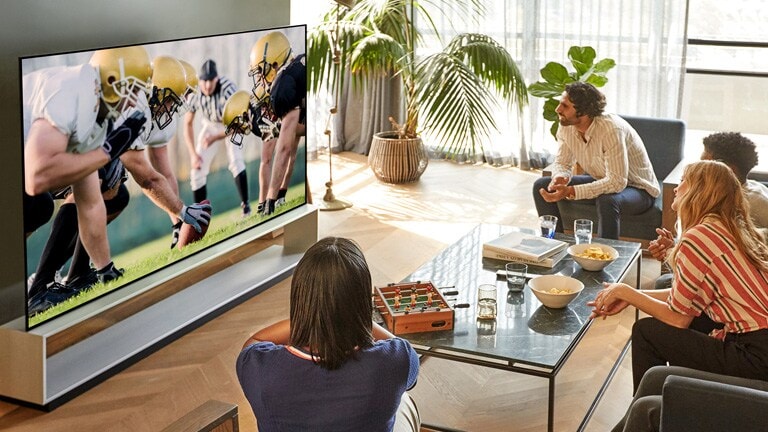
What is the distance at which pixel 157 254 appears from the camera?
4141 mm

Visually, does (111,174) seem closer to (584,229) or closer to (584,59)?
(584,229)

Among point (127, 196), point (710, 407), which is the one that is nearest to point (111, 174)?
point (127, 196)

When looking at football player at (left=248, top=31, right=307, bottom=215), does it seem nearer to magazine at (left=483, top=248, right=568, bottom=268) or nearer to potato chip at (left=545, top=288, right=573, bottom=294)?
magazine at (left=483, top=248, right=568, bottom=268)

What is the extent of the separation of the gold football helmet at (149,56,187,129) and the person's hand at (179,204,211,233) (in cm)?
42

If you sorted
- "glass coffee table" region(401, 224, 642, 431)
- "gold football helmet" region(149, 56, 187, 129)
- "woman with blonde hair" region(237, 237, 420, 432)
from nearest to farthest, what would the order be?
1. "woman with blonde hair" region(237, 237, 420, 432)
2. "glass coffee table" region(401, 224, 642, 431)
3. "gold football helmet" region(149, 56, 187, 129)

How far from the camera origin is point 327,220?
6133 millimetres

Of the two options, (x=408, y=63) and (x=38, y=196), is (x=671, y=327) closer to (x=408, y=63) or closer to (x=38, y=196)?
(x=38, y=196)

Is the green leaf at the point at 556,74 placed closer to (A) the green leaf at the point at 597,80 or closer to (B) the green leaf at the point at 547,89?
(B) the green leaf at the point at 547,89

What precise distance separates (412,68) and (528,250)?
2.96 m

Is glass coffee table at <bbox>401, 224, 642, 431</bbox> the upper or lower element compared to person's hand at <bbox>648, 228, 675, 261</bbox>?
lower

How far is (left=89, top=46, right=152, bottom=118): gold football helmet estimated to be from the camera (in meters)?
3.67

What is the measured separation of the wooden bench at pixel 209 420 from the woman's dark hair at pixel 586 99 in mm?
3538

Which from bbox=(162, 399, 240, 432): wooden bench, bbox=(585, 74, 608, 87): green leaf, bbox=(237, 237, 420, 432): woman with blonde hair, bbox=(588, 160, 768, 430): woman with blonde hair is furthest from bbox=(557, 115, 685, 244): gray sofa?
bbox=(162, 399, 240, 432): wooden bench

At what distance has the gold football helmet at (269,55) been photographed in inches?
181
